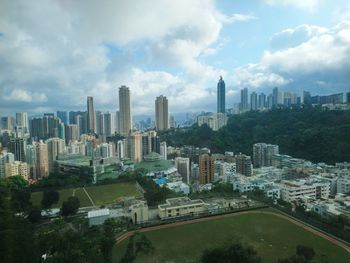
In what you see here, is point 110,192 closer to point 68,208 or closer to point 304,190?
point 68,208

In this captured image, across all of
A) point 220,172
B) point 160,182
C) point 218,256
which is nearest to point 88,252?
point 218,256

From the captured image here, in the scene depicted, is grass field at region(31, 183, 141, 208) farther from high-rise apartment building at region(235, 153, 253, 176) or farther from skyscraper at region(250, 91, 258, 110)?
skyscraper at region(250, 91, 258, 110)

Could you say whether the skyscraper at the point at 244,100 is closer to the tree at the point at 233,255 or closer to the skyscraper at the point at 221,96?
the skyscraper at the point at 221,96

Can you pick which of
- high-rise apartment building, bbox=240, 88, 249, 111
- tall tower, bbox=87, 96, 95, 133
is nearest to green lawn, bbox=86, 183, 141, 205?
tall tower, bbox=87, 96, 95, 133

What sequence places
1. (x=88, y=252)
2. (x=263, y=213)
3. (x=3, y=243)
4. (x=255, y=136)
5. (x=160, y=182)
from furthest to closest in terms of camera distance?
(x=255, y=136), (x=160, y=182), (x=263, y=213), (x=88, y=252), (x=3, y=243)

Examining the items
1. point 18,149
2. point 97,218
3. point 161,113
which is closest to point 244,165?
point 97,218

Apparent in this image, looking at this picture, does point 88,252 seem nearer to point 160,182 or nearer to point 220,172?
point 160,182
